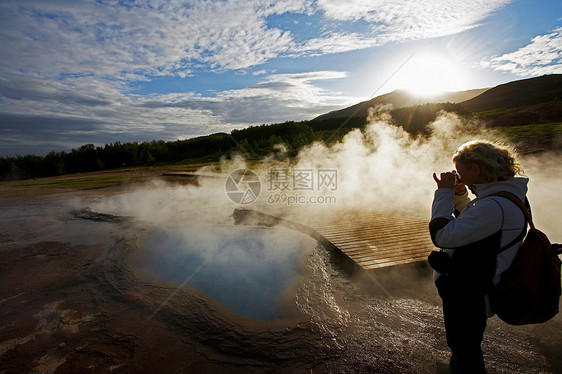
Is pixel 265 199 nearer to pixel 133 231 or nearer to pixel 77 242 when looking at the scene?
pixel 133 231

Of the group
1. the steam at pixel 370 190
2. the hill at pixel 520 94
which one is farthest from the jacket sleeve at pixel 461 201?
the hill at pixel 520 94

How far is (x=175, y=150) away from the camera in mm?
43812

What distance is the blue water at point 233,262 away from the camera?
3711 mm

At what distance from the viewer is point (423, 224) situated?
221 inches

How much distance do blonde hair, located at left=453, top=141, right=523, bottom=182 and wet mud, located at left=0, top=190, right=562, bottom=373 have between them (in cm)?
169

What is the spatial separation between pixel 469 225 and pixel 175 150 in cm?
4574

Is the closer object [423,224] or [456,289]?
[456,289]

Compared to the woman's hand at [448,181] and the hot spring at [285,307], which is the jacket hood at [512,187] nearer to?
the woman's hand at [448,181]

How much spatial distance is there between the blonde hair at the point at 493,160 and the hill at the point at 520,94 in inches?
2217

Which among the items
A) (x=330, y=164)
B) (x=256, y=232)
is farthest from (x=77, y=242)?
(x=330, y=164)

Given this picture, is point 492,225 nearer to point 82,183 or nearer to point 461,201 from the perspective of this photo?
point 461,201

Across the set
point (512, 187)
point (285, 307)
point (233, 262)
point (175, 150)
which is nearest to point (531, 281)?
point (512, 187)

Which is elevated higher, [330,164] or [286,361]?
[330,164]

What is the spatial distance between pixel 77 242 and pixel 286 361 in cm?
542
